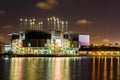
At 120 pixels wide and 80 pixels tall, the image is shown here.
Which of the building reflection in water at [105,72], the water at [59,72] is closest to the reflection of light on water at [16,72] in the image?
the water at [59,72]

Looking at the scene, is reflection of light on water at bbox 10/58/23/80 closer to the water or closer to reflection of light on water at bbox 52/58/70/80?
the water

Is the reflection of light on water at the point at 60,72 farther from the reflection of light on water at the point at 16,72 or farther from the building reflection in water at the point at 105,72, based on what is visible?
the reflection of light on water at the point at 16,72

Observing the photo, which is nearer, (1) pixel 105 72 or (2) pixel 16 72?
(2) pixel 16 72

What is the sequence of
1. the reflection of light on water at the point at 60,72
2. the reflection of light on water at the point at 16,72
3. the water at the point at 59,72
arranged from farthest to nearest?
the reflection of light on water at the point at 16,72, the water at the point at 59,72, the reflection of light on water at the point at 60,72

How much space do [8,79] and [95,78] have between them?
9.96 meters

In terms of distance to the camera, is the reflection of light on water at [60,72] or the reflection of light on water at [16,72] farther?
the reflection of light on water at [16,72]

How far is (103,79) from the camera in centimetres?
4025

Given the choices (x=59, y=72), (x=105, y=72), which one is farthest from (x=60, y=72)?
(x=105, y=72)

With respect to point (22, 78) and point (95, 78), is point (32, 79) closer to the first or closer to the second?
point (22, 78)

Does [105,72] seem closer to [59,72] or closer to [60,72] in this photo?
[60,72]

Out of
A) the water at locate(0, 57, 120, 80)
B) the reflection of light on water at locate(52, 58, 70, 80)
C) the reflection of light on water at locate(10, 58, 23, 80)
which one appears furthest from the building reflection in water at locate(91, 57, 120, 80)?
the reflection of light on water at locate(10, 58, 23, 80)

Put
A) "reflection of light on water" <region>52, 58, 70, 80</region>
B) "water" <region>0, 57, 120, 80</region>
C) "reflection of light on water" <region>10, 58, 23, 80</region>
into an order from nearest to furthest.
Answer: "reflection of light on water" <region>52, 58, 70, 80</region> < "water" <region>0, 57, 120, 80</region> < "reflection of light on water" <region>10, 58, 23, 80</region>

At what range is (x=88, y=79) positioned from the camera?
4112 centimetres

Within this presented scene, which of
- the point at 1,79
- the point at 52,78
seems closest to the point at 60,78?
the point at 52,78
